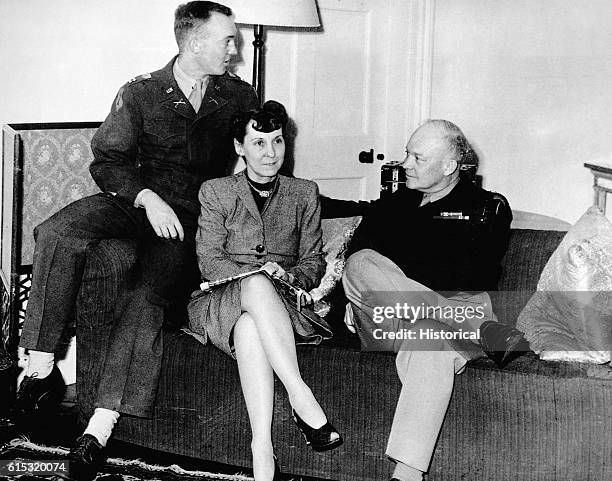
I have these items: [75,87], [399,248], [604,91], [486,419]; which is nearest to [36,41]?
[75,87]

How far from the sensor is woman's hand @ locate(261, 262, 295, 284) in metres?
2.69

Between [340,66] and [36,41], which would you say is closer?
[36,41]

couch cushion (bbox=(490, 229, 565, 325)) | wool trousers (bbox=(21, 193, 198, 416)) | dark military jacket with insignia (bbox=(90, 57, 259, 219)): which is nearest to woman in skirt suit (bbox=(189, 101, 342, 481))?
wool trousers (bbox=(21, 193, 198, 416))

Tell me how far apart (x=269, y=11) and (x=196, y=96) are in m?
0.51

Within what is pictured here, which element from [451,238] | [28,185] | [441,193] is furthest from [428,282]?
[28,185]

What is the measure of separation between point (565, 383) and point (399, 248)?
0.71 m

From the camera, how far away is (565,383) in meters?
2.44

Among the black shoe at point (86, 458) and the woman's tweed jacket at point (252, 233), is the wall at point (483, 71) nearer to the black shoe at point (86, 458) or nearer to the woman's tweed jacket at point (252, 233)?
the woman's tweed jacket at point (252, 233)

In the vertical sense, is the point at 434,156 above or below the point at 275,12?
below

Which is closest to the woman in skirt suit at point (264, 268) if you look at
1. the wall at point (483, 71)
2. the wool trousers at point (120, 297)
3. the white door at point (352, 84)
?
the wool trousers at point (120, 297)

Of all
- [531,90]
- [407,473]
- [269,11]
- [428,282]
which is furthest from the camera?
[531,90]

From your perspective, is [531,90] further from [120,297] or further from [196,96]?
[120,297]

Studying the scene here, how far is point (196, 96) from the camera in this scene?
3.16 metres

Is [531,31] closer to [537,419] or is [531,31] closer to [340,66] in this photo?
[340,66]
